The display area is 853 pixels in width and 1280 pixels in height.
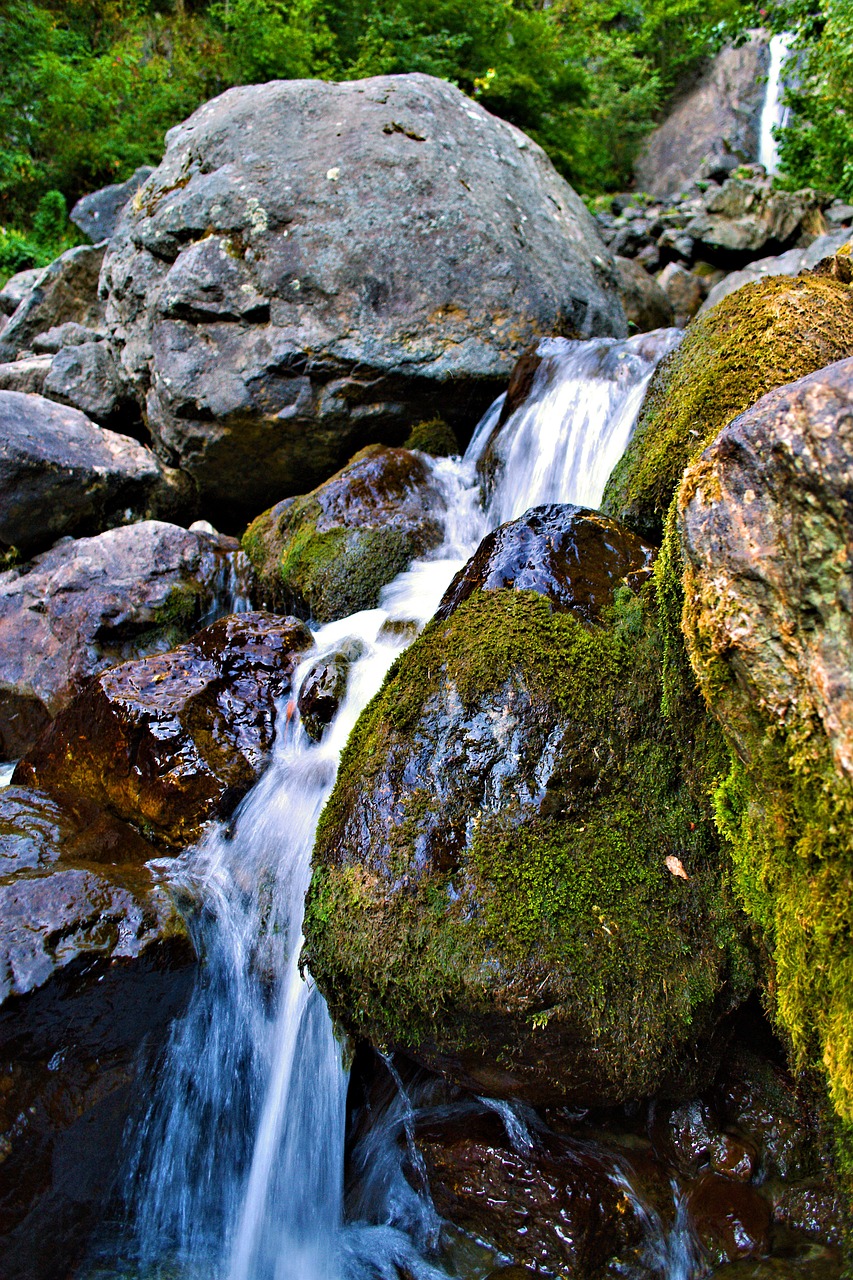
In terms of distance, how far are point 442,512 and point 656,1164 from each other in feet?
13.4

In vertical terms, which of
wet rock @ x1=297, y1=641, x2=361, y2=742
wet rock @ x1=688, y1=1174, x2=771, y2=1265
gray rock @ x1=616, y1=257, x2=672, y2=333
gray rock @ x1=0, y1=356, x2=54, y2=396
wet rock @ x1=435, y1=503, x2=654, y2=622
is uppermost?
gray rock @ x1=616, y1=257, x2=672, y2=333

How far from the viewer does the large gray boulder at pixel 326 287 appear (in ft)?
21.6

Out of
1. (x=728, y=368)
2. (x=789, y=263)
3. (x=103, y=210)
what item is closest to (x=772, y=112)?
(x=789, y=263)

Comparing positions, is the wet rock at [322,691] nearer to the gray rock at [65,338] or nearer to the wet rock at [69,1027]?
the wet rock at [69,1027]

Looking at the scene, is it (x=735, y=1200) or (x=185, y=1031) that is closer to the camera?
(x=735, y=1200)

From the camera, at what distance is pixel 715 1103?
8.20ft

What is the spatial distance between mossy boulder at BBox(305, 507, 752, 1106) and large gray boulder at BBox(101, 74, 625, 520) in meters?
4.25

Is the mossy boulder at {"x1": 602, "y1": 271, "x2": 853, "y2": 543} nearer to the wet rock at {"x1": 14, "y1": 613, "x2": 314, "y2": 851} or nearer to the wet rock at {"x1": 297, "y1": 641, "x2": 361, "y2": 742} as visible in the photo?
the wet rock at {"x1": 297, "y1": 641, "x2": 361, "y2": 742}

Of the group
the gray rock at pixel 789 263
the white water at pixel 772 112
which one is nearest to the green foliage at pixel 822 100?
the gray rock at pixel 789 263

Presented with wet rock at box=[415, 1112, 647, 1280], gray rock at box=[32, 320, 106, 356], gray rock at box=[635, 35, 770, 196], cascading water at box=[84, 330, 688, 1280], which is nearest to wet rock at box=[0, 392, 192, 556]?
gray rock at box=[32, 320, 106, 356]

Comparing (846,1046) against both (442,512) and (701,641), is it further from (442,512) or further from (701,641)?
(442,512)

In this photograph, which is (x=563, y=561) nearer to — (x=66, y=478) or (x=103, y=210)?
(x=66, y=478)

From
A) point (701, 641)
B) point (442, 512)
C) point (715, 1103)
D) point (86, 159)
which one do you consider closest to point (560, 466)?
point (442, 512)

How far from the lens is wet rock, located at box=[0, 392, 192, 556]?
6.44 meters
